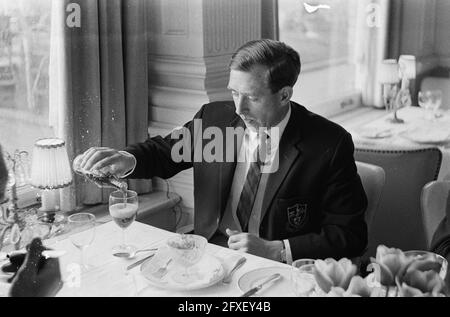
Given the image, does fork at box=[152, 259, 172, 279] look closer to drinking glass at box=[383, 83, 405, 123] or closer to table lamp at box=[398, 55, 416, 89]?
drinking glass at box=[383, 83, 405, 123]

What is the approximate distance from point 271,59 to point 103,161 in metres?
0.60

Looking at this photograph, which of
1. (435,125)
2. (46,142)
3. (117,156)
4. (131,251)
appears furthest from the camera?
(435,125)

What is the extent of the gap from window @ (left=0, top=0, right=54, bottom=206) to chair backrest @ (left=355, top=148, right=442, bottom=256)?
1292 mm

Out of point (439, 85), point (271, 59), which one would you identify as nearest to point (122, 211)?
point (271, 59)

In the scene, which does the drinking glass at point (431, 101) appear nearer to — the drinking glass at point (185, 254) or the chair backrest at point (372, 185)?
the chair backrest at point (372, 185)

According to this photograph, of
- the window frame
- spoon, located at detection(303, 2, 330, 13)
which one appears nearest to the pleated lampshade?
the window frame

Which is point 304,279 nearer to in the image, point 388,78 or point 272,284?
point 272,284

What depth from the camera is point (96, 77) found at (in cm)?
251

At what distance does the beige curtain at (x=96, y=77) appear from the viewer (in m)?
2.41

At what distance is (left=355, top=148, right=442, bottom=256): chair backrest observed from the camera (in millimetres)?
2414

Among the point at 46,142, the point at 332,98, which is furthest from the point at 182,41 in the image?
the point at 332,98

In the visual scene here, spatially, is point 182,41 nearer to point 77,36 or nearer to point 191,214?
point 77,36

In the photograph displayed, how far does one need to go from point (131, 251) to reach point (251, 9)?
63.0 inches

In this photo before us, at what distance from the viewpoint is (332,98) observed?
13.6ft
